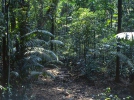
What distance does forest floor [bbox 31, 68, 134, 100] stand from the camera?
27.2 feet

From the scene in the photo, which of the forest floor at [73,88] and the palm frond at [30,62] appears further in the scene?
the forest floor at [73,88]

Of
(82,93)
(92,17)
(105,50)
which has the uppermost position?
(92,17)

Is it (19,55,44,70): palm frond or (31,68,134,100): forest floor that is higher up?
(19,55,44,70): palm frond

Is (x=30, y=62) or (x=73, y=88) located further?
(x=73, y=88)

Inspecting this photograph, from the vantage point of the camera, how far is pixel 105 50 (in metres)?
11.9

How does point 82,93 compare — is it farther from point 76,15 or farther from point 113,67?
point 76,15

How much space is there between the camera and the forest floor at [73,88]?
8289mm

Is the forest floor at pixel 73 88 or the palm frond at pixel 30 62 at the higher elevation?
the palm frond at pixel 30 62

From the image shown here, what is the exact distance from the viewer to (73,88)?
9570 mm

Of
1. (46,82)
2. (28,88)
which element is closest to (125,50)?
(46,82)

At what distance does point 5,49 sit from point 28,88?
4.81ft

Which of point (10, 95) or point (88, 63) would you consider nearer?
point (10, 95)

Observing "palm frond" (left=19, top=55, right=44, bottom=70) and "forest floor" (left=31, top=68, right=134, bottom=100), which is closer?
"palm frond" (left=19, top=55, right=44, bottom=70)

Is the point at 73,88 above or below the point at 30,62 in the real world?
below
